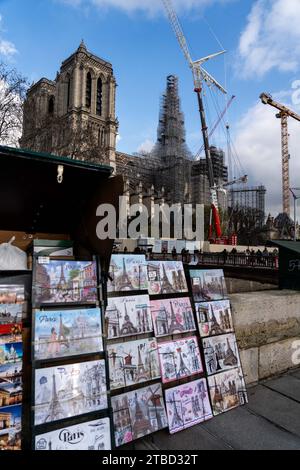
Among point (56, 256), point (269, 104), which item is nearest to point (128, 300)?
point (56, 256)

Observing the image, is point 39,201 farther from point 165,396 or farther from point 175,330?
point 165,396

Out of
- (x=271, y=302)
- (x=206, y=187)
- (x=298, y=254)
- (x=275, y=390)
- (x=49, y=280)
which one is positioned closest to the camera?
(x=49, y=280)

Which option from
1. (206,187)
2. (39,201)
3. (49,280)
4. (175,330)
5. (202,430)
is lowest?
(202,430)

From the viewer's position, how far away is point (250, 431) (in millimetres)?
3330

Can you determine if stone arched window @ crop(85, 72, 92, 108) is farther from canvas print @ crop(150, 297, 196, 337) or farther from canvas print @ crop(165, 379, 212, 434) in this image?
canvas print @ crop(165, 379, 212, 434)

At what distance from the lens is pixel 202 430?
336 cm

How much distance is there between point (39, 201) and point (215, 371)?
3.17 metres

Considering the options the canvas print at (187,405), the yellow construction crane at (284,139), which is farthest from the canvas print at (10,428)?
the yellow construction crane at (284,139)

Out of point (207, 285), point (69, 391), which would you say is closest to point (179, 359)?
point (207, 285)

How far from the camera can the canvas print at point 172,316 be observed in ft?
12.1

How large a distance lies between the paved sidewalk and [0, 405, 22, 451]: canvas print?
47.0 inches

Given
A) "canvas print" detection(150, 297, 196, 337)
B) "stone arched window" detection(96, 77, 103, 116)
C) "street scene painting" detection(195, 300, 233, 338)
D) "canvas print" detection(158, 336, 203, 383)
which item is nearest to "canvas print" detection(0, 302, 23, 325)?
"canvas print" detection(150, 297, 196, 337)

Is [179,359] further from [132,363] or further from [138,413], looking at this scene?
[138,413]

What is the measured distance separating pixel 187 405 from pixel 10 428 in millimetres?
1914
